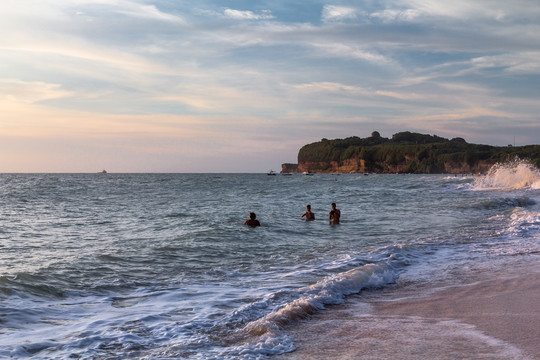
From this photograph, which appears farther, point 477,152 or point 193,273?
point 477,152

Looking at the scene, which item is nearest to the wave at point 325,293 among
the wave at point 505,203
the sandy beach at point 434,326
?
the sandy beach at point 434,326

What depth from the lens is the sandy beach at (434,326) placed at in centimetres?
450

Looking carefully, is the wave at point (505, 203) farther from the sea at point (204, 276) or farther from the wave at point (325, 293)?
the wave at point (325, 293)

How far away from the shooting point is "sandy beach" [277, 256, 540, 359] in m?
4.50

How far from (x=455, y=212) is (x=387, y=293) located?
676 inches

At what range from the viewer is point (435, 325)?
540 cm

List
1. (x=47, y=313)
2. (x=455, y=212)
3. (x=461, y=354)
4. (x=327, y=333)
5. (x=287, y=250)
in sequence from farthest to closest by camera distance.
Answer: (x=455, y=212), (x=287, y=250), (x=47, y=313), (x=327, y=333), (x=461, y=354)

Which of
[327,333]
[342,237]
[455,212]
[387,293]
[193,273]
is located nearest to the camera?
[327,333]

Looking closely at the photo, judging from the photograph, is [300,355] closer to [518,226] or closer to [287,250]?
[287,250]

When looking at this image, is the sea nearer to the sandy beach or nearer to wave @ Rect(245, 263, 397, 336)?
wave @ Rect(245, 263, 397, 336)

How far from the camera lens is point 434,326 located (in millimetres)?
5355

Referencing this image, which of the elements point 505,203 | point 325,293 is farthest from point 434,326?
point 505,203

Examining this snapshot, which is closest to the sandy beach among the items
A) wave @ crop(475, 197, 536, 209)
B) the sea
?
the sea

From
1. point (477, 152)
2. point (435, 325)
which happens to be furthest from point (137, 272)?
Answer: point (477, 152)
